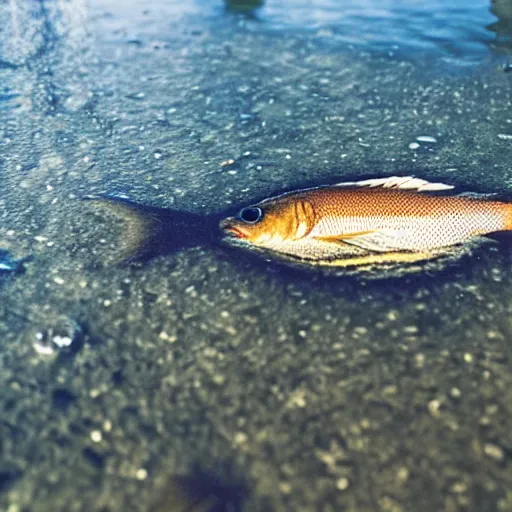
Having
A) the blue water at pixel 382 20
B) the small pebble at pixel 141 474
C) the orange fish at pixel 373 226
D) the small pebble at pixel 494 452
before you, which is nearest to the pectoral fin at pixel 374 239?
the orange fish at pixel 373 226

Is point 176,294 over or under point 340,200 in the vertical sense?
under

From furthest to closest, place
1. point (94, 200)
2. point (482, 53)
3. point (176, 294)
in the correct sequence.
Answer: point (482, 53) < point (94, 200) < point (176, 294)

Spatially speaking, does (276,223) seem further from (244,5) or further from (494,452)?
(244,5)

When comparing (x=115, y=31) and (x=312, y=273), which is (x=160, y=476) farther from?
(x=115, y=31)

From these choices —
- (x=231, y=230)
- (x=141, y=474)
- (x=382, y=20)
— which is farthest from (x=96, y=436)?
(x=382, y=20)

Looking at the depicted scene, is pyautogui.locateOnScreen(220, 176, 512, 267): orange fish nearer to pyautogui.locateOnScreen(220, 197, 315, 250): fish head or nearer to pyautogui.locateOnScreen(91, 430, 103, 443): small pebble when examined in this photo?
pyautogui.locateOnScreen(220, 197, 315, 250): fish head

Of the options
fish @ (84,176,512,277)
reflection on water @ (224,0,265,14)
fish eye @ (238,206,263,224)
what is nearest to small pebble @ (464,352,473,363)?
fish @ (84,176,512,277)

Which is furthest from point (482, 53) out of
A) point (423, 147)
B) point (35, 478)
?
point (35, 478)
